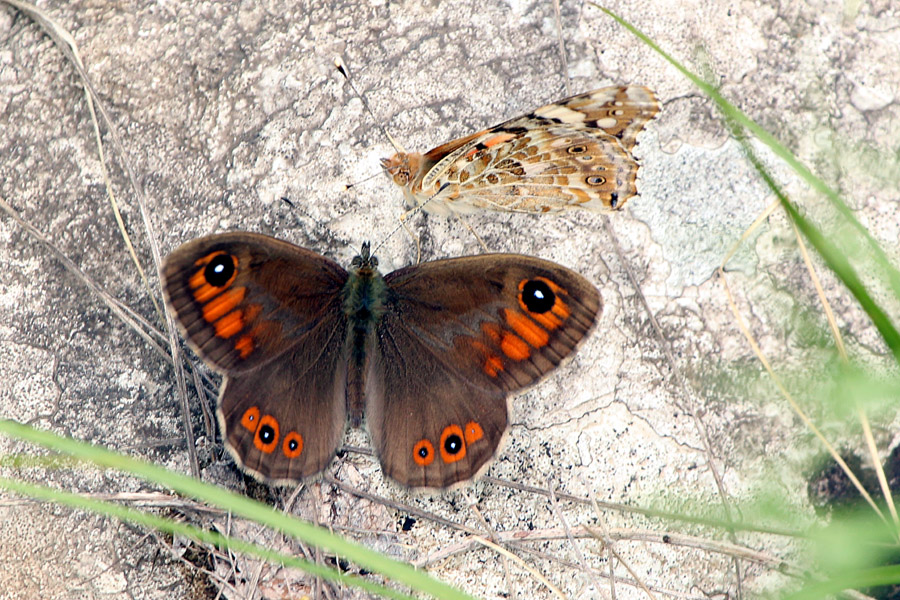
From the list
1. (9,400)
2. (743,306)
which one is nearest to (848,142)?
(743,306)

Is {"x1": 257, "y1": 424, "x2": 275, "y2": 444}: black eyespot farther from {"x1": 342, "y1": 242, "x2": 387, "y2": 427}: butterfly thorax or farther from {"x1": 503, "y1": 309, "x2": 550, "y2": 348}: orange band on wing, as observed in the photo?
{"x1": 503, "y1": 309, "x2": 550, "y2": 348}: orange band on wing

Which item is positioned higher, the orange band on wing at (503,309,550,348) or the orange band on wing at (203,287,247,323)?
the orange band on wing at (203,287,247,323)

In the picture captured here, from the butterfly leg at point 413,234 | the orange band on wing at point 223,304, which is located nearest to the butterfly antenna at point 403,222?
the butterfly leg at point 413,234

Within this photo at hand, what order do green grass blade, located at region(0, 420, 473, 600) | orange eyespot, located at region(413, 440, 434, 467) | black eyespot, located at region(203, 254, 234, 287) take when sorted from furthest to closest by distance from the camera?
orange eyespot, located at region(413, 440, 434, 467)
black eyespot, located at region(203, 254, 234, 287)
green grass blade, located at region(0, 420, 473, 600)

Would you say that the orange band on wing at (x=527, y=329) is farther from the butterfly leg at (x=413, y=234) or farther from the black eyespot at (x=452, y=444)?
the butterfly leg at (x=413, y=234)

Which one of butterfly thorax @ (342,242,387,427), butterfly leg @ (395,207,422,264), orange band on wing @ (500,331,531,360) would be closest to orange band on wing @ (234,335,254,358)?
butterfly thorax @ (342,242,387,427)
